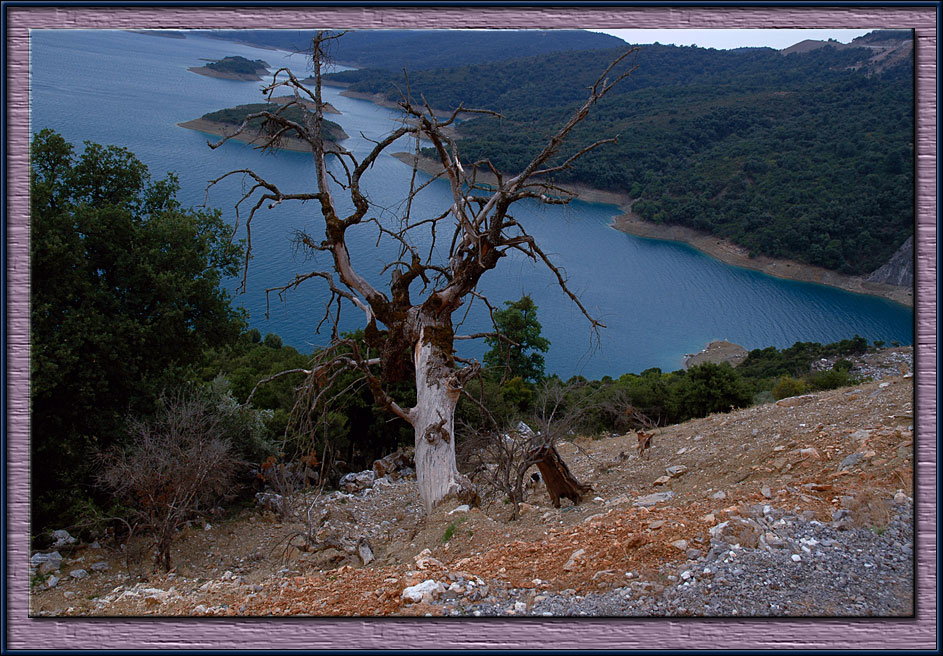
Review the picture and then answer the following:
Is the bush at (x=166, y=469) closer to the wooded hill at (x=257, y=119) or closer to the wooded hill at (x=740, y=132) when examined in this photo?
the wooded hill at (x=257, y=119)

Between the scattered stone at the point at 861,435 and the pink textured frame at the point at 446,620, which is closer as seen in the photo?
the pink textured frame at the point at 446,620

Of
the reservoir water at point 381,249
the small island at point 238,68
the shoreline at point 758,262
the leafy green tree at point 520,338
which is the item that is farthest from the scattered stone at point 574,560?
the leafy green tree at point 520,338

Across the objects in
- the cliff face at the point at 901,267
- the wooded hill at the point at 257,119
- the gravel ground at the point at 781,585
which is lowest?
the gravel ground at the point at 781,585

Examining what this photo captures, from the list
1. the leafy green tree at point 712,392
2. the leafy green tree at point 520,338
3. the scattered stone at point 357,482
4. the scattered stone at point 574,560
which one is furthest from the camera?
the leafy green tree at point 520,338

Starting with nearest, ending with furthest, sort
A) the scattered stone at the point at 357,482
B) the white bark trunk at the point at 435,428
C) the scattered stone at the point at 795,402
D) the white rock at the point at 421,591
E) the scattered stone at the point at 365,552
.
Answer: the white rock at the point at 421,591
the scattered stone at the point at 365,552
the white bark trunk at the point at 435,428
the scattered stone at the point at 795,402
the scattered stone at the point at 357,482

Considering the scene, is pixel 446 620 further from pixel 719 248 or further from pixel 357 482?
pixel 719 248

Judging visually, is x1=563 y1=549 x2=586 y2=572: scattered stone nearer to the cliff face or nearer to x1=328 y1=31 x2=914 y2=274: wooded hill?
the cliff face

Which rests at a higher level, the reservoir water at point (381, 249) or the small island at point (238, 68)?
the small island at point (238, 68)
